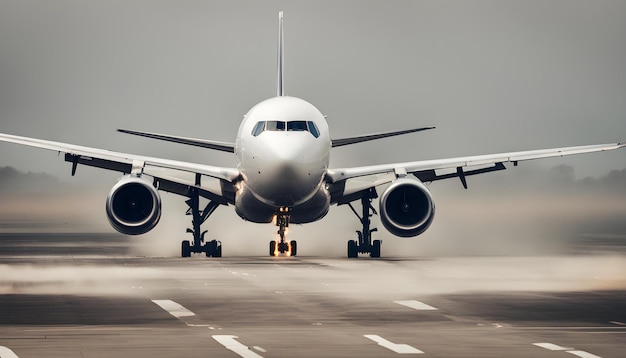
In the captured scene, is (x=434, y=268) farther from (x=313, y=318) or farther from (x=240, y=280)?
(x=313, y=318)

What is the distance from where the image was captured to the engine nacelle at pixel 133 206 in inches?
1587

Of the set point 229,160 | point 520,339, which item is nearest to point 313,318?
point 520,339

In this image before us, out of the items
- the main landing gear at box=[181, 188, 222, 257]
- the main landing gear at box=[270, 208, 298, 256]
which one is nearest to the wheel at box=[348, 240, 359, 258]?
the main landing gear at box=[270, 208, 298, 256]

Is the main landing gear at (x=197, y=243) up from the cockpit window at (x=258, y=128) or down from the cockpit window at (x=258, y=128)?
down

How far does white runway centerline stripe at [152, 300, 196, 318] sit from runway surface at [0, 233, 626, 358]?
18 mm

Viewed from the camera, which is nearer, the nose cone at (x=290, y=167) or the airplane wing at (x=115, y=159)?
the nose cone at (x=290, y=167)

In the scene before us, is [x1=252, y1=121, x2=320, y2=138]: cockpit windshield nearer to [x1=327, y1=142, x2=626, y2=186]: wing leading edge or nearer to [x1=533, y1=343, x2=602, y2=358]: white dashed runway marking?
[x1=327, y1=142, x2=626, y2=186]: wing leading edge

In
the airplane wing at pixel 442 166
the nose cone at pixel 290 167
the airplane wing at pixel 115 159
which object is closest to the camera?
the nose cone at pixel 290 167

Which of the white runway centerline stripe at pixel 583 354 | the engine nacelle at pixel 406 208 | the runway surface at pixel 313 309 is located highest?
the engine nacelle at pixel 406 208

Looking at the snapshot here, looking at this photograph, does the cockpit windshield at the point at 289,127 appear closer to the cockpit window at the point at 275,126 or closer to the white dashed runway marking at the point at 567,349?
the cockpit window at the point at 275,126

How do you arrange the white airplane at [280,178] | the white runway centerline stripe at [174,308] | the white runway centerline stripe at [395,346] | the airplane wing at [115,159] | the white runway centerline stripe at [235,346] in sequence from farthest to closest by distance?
1. the airplane wing at [115,159]
2. the white airplane at [280,178]
3. the white runway centerline stripe at [174,308]
4. the white runway centerline stripe at [395,346]
5. the white runway centerline stripe at [235,346]

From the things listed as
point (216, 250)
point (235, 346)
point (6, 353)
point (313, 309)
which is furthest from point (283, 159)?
point (6, 353)

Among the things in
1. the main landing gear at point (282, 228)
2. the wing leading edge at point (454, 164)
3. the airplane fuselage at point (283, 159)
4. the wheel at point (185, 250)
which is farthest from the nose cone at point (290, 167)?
the wheel at point (185, 250)

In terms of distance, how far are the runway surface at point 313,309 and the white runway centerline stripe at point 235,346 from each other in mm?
26
